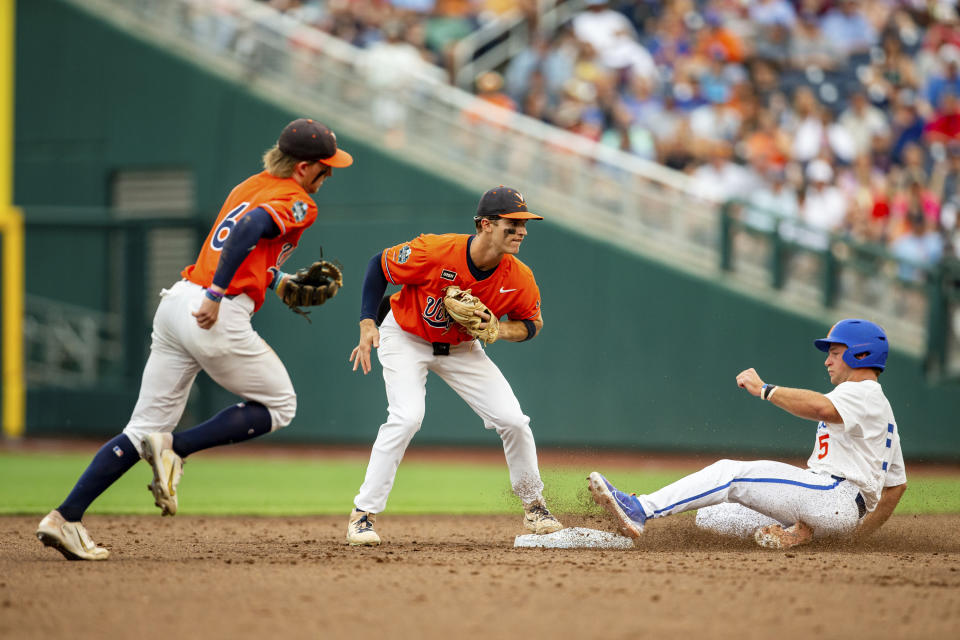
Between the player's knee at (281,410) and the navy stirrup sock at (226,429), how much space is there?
0.07ft

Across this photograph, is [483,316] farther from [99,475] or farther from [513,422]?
[99,475]

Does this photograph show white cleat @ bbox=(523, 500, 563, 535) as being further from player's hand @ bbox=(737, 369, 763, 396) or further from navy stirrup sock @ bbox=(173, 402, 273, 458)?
navy stirrup sock @ bbox=(173, 402, 273, 458)

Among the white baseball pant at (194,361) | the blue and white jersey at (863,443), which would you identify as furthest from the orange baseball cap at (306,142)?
the blue and white jersey at (863,443)

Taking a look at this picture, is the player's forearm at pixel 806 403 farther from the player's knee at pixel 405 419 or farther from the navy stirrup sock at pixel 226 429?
the navy stirrup sock at pixel 226 429

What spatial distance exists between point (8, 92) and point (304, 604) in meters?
14.6

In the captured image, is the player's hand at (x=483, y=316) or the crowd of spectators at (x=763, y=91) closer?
the player's hand at (x=483, y=316)

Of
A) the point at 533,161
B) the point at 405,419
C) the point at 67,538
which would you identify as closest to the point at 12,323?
the point at 533,161

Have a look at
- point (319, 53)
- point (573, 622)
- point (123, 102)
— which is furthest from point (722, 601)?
point (123, 102)

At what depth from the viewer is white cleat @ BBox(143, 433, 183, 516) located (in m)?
5.35

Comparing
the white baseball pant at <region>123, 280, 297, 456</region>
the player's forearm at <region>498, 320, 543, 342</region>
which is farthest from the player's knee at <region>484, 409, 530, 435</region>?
the white baseball pant at <region>123, 280, 297, 456</region>

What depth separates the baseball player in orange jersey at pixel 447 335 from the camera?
599cm

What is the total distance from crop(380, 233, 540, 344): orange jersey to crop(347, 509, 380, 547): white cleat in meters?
1.04

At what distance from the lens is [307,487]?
10188mm

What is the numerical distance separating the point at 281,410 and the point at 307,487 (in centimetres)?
462
